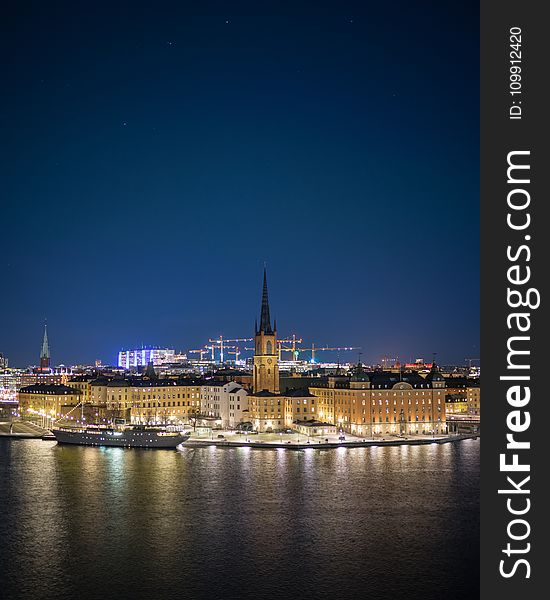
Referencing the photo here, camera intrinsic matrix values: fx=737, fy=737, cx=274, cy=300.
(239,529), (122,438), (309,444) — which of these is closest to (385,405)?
(309,444)

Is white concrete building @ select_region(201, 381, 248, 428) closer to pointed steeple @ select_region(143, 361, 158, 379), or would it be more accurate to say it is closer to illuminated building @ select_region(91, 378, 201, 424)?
illuminated building @ select_region(91, 378, 201, 424)

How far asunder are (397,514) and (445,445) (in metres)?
15.1

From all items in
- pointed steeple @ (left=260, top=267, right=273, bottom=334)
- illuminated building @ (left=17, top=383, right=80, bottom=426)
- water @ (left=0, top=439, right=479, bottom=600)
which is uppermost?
pointed steeple @ (left=260, top=267, right=273, bottom=334)

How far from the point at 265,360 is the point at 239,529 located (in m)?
25.7

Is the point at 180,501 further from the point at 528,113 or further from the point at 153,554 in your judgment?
the point at 528,113

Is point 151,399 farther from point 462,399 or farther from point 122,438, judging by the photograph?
point 462,399

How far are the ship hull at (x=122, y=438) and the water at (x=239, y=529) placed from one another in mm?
5235

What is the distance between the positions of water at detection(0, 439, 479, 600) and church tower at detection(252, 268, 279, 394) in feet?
49.6

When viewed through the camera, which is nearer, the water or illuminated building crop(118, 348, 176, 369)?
the water

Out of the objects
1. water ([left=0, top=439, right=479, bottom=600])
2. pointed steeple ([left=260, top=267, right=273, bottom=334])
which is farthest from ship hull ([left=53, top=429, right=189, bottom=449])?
pointed steeple ([left=260, top=267, right=273, bottom=334])

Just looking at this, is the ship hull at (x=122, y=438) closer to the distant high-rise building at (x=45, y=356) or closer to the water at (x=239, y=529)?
the water at (x=239, y=529)

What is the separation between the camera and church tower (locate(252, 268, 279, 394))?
141 feet

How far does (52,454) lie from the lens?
98.4 feet

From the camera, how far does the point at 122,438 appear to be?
3388cm
